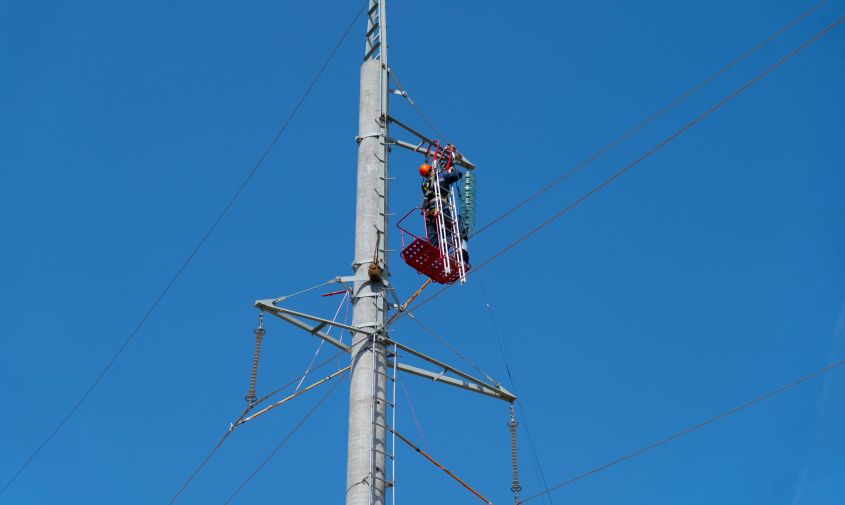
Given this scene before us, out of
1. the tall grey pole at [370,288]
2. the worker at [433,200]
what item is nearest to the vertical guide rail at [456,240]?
the worker at [433,200]

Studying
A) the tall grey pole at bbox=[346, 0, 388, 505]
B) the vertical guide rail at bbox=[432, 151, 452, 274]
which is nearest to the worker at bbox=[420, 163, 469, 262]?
the vertical guide rail at bbox=[432, 151, 452, 274]

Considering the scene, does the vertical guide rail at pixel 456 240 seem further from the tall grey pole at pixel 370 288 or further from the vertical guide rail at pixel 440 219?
the tall grey pole at pixel 370 288

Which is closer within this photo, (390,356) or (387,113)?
(390,356)

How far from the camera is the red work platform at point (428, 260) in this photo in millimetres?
23594

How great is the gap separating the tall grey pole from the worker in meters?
1.23

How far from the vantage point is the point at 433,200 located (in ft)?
81.3

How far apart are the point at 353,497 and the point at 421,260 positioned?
5.81 m

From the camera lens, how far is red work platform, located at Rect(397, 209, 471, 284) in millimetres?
23594

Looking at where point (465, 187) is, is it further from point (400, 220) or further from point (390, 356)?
point (390, 356)

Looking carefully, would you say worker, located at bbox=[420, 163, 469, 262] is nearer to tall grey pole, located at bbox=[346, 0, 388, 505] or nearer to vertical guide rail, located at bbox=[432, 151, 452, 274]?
vertical guide rail, located at bbox=[432, 151, 452, 274]

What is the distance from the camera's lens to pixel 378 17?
26719mm

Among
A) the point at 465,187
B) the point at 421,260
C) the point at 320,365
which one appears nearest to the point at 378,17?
the point at 465,187

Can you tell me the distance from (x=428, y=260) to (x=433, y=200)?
1648mm

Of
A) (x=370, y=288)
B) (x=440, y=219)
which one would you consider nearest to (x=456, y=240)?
(x=440, y=219)
